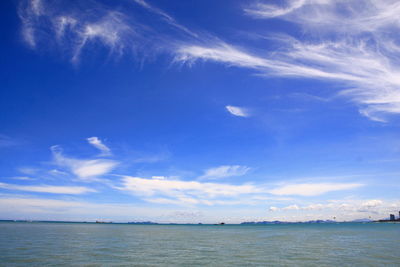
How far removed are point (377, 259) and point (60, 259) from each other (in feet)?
137

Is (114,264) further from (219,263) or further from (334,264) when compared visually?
(334,264)

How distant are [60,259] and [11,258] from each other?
5.75 meters

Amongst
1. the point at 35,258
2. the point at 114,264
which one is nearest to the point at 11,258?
the point at 35,258

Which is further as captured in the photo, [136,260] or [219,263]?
[136,260]

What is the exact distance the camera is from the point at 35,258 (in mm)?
34000

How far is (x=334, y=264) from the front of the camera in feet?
106

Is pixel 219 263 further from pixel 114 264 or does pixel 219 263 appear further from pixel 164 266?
pixel 114 264

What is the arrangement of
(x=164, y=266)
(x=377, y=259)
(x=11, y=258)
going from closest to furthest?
1. (x=164, y=266)
2. (x=11, y=258)
3. (x=377, y=259)

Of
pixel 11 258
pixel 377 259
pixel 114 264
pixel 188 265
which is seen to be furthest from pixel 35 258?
pixel 377 259

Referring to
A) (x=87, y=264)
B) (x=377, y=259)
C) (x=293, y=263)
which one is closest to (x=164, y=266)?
(x=87, y=264)

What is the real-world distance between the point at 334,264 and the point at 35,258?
37209 mm

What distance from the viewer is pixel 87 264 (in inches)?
1231

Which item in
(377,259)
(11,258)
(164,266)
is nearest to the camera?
(164,266)

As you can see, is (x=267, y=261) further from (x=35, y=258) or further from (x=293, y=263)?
(x=35, y=258)
